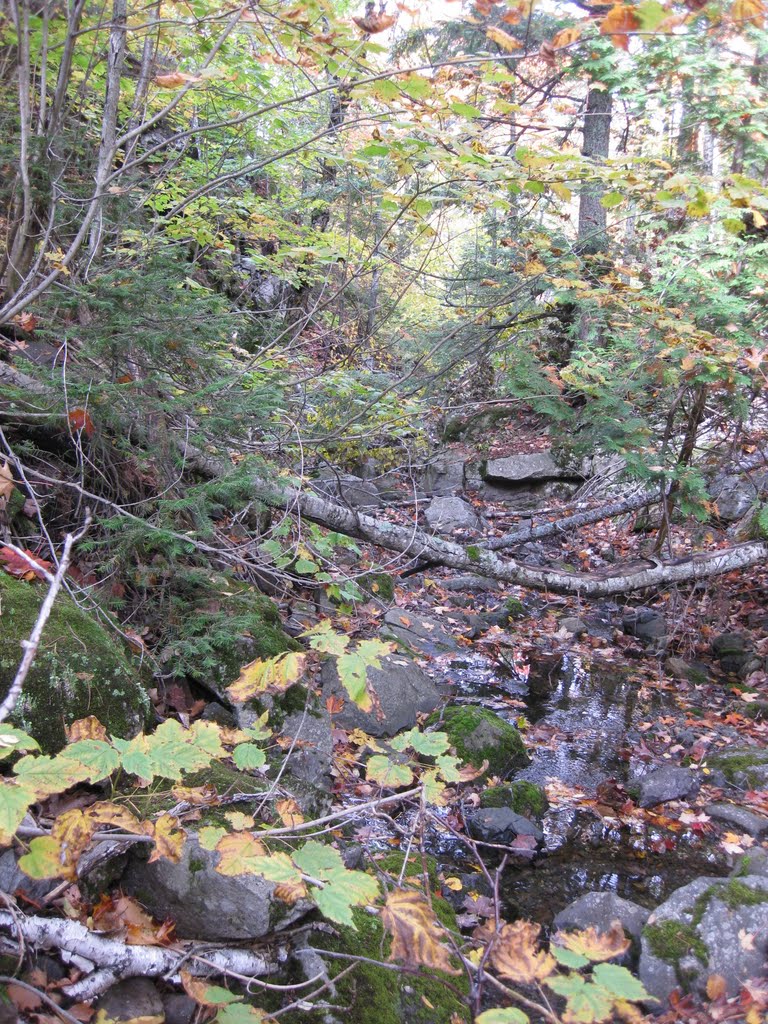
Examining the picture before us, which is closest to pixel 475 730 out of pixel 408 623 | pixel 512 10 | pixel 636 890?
pixel 636 890

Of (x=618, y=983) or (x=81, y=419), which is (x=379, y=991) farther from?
(x=81, y=419)

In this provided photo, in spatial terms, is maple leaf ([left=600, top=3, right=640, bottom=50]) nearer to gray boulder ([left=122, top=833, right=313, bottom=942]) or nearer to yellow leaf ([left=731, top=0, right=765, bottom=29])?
yellow leaf ([left=731, top=0, right=765, bottom=29])

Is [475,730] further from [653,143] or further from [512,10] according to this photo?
[653,143]

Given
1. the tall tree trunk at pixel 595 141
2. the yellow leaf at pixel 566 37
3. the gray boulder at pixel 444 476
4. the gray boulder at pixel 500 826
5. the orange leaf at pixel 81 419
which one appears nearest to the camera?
the yellow leaf at pixel 566 37

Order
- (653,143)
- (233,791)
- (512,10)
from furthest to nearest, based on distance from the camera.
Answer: (653,143) → (512,10) → (233,791)

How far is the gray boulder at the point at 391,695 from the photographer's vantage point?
18.1 ft

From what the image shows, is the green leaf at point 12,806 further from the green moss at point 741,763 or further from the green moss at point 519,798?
the green moss at point 741,763

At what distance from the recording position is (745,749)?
5820 mm

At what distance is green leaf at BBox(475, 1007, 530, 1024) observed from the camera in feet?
5.83

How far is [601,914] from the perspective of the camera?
3822 mm

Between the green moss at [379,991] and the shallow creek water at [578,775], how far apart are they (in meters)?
1.38

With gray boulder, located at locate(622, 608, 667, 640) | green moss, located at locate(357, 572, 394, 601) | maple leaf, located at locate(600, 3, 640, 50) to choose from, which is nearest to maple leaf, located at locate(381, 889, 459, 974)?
maple leaf, located at locate(600, 3, 640, 50)

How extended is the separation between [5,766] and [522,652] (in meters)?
6.16

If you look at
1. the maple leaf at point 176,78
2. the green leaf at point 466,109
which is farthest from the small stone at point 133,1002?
the green leaf at point 466,109
